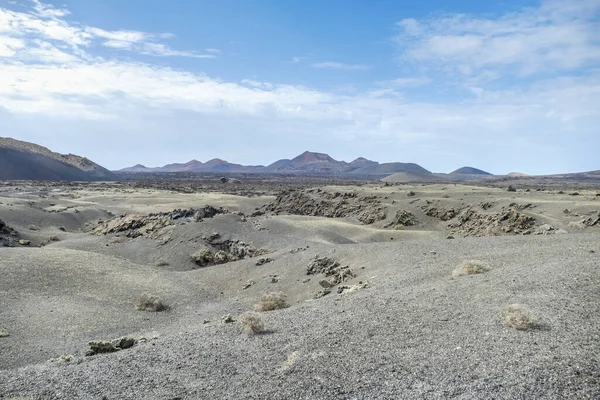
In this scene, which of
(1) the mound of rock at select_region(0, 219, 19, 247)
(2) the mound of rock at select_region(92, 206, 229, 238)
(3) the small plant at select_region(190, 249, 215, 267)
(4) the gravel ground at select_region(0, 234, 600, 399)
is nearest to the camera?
(4) the gravel ground at select_region(0, 234, 600, 399)

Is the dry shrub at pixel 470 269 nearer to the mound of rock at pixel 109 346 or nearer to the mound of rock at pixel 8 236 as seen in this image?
the mound of rock at pixel 109 346

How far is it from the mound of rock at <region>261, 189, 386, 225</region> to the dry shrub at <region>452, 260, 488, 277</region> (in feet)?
80.1

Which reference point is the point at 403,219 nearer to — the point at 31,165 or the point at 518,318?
the point at 518,318

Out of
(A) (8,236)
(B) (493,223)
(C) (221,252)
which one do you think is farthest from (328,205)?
(A) (8,236)

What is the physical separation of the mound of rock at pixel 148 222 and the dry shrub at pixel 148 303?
12.2 metres

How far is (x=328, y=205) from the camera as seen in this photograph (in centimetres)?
4438

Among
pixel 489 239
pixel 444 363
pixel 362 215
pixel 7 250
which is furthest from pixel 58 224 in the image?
pixel 444 363

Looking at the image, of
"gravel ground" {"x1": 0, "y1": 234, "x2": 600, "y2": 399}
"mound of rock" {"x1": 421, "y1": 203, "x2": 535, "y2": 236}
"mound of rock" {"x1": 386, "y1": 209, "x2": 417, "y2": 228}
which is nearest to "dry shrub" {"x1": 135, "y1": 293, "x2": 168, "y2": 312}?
"gravel ground" {"x1": 0, "y1": 234, "x2": 600, "y2": 399}

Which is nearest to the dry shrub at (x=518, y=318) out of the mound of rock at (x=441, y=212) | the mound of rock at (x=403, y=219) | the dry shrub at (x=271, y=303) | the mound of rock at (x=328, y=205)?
the dry shrub at (x=271, y=303)

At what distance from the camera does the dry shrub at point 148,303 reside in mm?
15445

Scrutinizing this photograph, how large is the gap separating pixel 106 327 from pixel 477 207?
2661cm

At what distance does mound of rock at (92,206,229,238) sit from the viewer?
2812cm

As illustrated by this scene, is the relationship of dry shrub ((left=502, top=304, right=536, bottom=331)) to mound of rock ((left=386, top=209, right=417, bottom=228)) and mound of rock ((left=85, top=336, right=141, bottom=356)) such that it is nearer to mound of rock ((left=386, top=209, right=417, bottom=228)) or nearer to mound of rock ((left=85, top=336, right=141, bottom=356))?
mound of rock ((left=85, top=336, right=141, bottom=356))

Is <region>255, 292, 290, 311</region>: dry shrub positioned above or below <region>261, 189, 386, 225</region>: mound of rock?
below
